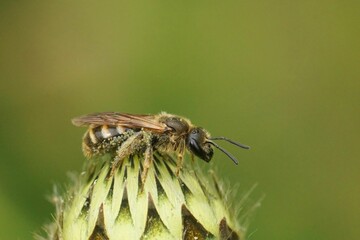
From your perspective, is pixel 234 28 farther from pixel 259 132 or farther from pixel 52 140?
pixel 52 140

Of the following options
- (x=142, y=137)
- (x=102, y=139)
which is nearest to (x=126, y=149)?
(x=142, y=137)

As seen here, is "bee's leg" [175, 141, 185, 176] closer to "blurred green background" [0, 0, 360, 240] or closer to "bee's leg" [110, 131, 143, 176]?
"bee's leg" [110, 131, 143, 176]

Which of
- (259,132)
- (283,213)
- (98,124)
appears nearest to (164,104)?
(259,132)

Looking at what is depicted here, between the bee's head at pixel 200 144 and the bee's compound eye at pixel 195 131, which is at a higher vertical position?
the bee's compound eye at pixel 195 131

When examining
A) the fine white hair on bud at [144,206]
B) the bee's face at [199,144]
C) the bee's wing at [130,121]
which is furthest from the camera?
the bee's face at [199,144]

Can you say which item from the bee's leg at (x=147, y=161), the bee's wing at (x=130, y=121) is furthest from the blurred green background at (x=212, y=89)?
the bee's leg at (x=147, y=161)

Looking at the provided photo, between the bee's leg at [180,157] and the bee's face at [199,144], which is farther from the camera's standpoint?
the bee's face at [199,144]

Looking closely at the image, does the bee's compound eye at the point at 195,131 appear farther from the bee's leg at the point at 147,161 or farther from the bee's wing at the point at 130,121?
the bee's leg at the point at 147,161

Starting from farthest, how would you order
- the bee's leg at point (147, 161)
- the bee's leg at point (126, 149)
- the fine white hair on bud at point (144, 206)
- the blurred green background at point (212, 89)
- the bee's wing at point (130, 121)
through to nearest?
1. the blurred green background at point (212, 89)
2. the bee's wing at point (130, 121)
3. the bee's leg at point (126, 149)
4. the bee's leg at point (147, 161)
5. the fine white hair on bud at point (144, 206)
